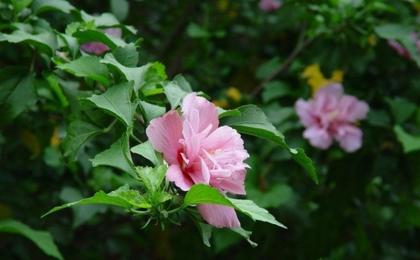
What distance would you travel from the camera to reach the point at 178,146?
81 cm

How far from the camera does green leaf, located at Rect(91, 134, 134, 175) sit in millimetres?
789

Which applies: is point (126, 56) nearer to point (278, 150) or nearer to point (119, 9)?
point (119, 9)

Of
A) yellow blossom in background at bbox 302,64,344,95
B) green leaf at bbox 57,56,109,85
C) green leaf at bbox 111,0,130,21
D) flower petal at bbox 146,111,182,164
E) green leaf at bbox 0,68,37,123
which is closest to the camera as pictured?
flower petal at bbox 146,111,182,164

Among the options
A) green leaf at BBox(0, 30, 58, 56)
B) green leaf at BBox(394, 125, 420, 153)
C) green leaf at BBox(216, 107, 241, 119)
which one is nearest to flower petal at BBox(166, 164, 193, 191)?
green leaf at BBox(216, 107, 241, 119)

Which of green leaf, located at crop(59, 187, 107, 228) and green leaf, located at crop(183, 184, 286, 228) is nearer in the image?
green leaf, located at crop(183, 184, 286, 228)

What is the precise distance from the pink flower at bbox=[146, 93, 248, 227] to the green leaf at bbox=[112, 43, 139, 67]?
17cm

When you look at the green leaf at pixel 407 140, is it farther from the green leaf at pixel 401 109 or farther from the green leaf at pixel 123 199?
the green leaf at pixel 123 199

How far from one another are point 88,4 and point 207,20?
0.36m

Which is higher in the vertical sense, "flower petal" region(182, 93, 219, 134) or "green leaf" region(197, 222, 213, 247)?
"flower petal" region(182, 93, 219, 134)

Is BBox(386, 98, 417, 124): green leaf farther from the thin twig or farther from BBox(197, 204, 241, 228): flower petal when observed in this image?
BBox(197, 204, 241, 228): flower petal

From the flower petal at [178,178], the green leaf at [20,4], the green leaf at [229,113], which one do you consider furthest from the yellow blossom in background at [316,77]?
the flower petal at [178,178]

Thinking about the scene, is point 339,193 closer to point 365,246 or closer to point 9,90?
point 365,246

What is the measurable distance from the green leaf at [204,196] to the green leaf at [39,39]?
1.32 feet

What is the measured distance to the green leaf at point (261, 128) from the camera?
860mm
